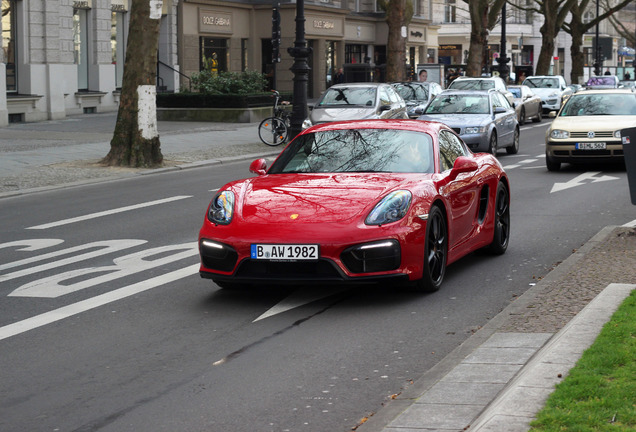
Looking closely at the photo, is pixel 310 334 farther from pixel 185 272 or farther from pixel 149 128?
pixel 149 128

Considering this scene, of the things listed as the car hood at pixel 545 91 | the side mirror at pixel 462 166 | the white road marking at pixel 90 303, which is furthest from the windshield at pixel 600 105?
the car hood at pixel 545 91

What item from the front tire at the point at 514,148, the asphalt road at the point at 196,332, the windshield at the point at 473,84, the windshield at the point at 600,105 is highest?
the windshield at the point at 473,84

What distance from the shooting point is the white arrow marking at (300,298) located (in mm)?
8047

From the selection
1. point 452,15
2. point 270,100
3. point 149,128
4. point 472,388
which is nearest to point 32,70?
point 270,100

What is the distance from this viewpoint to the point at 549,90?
152 ft

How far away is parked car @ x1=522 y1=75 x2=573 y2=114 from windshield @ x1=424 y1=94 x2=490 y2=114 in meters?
20.4

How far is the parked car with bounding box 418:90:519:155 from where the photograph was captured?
22.9 meters

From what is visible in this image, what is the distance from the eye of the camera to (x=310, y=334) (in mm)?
7320

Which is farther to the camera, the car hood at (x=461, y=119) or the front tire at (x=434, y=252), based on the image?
the car hood at (x=461, y=119)

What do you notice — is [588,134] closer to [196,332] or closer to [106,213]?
[106,213]

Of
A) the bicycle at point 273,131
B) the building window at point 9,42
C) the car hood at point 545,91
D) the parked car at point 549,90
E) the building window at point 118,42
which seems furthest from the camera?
the car hood at point 545,91

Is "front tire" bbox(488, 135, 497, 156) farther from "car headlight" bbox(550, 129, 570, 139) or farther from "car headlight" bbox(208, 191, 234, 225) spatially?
"car headlight" bbox(208, 191, 234, 225)

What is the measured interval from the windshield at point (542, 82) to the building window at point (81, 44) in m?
18.9

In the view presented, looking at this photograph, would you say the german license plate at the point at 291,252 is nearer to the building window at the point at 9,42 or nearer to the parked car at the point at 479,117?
the parked car at the point at 479,117
